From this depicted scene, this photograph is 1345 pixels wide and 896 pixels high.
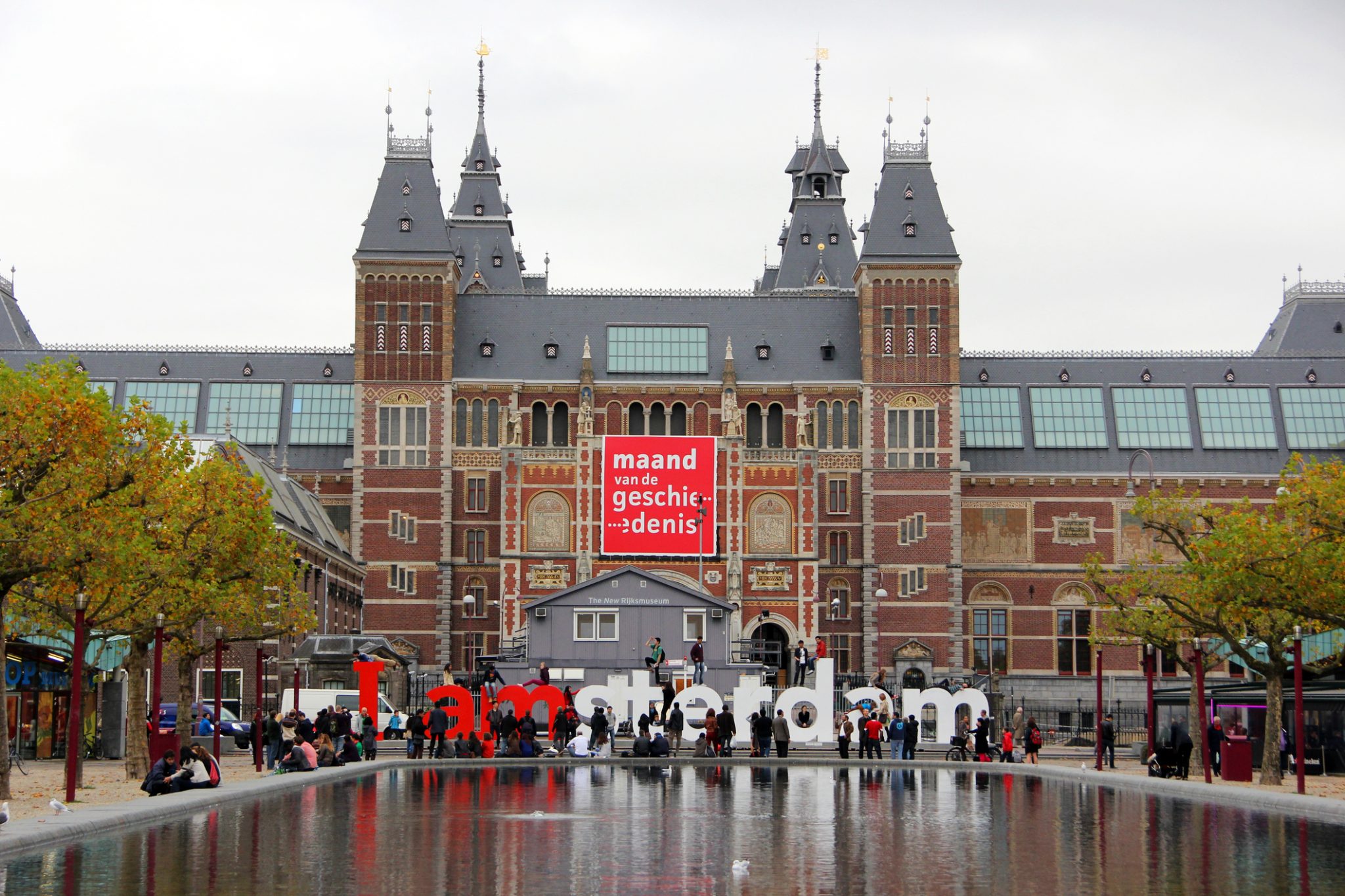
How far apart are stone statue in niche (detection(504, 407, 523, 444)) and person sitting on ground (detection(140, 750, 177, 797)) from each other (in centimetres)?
5092

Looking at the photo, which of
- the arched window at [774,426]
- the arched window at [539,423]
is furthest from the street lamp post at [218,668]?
the arched window at [774,426]

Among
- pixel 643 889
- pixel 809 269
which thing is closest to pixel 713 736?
pixel 643 889

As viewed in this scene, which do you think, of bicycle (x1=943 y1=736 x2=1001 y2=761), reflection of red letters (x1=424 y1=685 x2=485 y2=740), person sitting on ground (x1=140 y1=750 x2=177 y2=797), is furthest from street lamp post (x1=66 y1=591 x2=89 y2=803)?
bicycle (x1=943 y1=736 x2=1001 y2=761)

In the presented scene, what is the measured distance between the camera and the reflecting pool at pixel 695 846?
17.5m

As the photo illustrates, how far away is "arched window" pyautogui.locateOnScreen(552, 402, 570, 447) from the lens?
83375mm

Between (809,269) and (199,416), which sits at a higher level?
(809,269)

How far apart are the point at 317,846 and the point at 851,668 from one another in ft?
202

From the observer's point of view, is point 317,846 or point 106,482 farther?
point 106,482

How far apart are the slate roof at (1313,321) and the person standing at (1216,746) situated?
52.8 metres

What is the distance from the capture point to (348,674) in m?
52.2

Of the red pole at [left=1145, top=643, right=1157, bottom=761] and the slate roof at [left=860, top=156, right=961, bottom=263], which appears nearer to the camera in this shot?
the red pole at [left=1145, top=643, right=1157, bottom=761]

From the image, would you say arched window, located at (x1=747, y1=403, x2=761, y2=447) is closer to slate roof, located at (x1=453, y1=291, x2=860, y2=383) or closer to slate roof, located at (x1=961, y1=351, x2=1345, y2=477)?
slate roof, located at (x1=453, y1=291, x2=860, y2=383)

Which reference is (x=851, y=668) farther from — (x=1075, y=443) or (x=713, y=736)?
(x=713, y=736)

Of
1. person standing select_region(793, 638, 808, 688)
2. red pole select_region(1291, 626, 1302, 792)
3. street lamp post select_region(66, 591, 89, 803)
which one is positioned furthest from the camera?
person standing select_region(793, 638, 808, 688)
